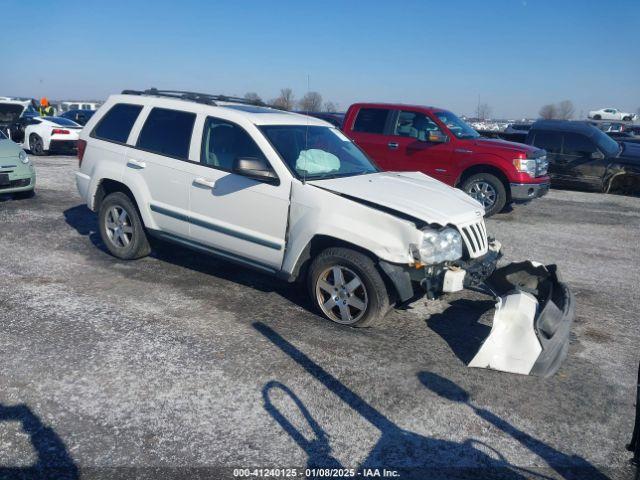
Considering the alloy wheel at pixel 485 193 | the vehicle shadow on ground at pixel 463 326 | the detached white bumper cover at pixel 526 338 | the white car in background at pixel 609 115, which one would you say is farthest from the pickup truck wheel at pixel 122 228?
the white car in background at pixel 609 115

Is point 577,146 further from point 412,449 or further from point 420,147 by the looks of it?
point 412,449

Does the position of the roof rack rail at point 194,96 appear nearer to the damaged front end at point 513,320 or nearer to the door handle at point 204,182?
the door handle at point 204,182

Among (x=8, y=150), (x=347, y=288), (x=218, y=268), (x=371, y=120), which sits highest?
(x=371, y=120)

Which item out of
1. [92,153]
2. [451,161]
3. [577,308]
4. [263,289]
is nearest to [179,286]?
[263,289]

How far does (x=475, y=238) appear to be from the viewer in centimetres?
475

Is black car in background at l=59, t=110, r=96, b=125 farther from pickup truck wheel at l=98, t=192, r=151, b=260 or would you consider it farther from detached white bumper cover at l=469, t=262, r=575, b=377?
detached white bumper cover at l=469, t=262, r=575, b=377

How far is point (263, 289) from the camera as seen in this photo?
5668 millimetres

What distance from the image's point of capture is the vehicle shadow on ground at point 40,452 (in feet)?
9.11

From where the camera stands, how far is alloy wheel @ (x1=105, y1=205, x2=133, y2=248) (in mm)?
6215

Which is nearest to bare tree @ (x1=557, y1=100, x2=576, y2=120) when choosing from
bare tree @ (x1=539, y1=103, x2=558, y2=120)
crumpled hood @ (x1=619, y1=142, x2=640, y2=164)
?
bare tree @ (x1=539, y1=103, x2=558, y2=120)

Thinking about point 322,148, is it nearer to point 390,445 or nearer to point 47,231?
point 390,445

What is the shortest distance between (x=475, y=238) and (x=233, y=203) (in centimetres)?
225

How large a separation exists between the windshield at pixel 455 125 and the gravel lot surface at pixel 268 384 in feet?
15.1

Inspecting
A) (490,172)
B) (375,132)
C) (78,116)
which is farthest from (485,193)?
(78,116)
